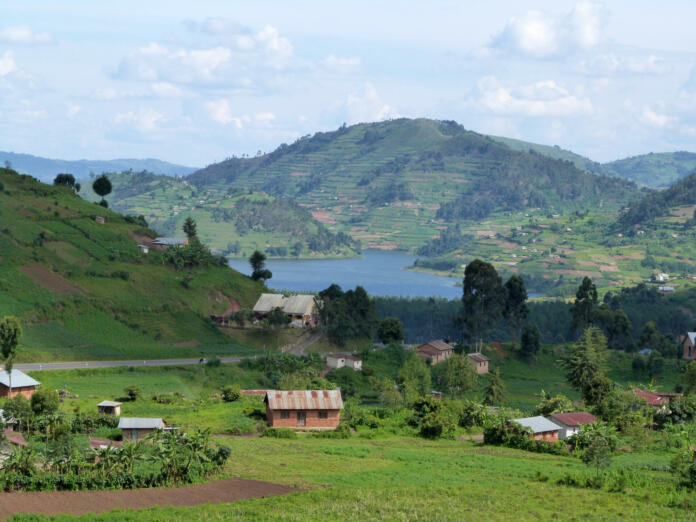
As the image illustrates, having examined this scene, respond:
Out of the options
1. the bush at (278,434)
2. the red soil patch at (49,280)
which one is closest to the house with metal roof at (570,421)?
the bush at (278,434)

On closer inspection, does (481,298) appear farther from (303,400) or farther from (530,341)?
(303,400)

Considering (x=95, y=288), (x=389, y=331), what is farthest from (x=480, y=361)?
(x=95, y=288)

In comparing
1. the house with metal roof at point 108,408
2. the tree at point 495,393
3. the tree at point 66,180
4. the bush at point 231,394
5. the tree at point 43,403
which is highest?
the tree at point 66,180

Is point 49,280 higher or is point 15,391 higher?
point 49,280

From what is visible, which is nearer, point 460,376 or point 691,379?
point 691,379

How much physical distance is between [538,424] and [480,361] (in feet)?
139

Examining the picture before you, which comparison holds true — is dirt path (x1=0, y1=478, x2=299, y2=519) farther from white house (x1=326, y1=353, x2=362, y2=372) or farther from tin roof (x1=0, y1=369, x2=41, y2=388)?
white house (x1=326, y1=353, x2=362, y2=372)

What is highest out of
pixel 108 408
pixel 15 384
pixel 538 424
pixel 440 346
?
pixel 15 384

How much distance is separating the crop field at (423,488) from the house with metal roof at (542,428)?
467 centimetres

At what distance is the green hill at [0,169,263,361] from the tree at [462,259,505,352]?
28712 millimetres

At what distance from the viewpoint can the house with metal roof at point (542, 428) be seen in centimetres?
5647

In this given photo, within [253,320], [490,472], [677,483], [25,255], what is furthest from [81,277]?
[677,483]

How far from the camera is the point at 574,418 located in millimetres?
61156

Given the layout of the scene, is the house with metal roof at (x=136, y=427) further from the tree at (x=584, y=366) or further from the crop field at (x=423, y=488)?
the tree at (x=584, y=366)
